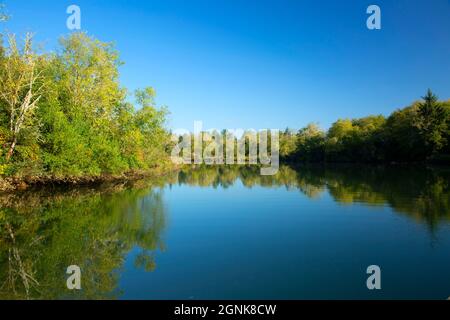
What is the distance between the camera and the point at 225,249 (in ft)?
37.4

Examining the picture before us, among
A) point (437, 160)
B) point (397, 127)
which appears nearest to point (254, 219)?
point (437, 160)

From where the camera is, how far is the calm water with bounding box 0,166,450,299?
26.1 feet

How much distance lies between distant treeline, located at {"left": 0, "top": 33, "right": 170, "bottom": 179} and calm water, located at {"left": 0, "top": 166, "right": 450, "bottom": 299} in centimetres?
644

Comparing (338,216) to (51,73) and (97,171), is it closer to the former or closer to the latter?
(97,171)

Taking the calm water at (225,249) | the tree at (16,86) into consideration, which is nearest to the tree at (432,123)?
the calm water at (225,249)

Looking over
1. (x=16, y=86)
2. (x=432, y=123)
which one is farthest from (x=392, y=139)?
(x=16, y=86)

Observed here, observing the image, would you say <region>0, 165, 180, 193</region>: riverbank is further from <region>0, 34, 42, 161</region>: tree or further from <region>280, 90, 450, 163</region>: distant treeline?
<region>280, 90, 450, 163</region>: distant treeline

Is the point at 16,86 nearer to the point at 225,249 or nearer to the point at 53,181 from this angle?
the point at 53,181

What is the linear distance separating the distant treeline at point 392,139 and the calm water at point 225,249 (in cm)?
4943

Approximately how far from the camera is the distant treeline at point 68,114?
24422 mm

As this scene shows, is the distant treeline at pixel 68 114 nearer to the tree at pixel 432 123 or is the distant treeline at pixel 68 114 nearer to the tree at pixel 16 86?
the tree at pixel 16 86

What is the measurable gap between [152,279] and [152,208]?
11034 mm

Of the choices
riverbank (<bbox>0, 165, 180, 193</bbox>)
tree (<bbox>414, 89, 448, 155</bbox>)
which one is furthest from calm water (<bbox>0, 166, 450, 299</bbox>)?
tree (<bbox>414, 89, 448, 155</bbox>)

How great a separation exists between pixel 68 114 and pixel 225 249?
2542 cm
